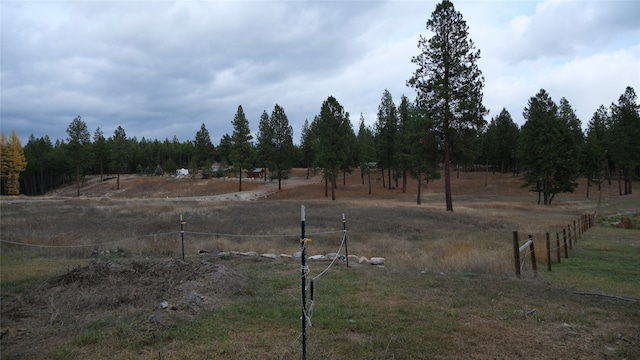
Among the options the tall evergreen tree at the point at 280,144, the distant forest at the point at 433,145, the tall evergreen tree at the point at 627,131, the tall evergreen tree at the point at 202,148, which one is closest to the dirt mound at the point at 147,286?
the distant forest at the point at 433,145

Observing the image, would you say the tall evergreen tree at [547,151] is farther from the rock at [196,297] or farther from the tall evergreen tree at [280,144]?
the rock at [196,297]

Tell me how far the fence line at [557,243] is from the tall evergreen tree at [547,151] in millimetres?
18725

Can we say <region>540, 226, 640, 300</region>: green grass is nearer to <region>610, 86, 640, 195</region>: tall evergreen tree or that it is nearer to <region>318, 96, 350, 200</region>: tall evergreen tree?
<region>318, 96, 350, 200</region>: tall evergreen tree

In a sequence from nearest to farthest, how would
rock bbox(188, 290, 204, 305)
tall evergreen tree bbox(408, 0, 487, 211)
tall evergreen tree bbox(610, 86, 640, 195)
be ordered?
rock bbox(188, 290, 204, 305)
tall evergreen tree bbox(408, 0, 487, 211)
tall evergreen tree bbox(610, 86, 640, 195)

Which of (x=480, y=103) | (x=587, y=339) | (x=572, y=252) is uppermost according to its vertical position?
(x=480, y=103)

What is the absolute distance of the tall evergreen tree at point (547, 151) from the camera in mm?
46438

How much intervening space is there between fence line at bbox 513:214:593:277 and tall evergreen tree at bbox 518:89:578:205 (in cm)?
1873

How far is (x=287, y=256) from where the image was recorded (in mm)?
13984

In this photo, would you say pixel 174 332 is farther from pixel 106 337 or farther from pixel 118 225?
pixel 118 225

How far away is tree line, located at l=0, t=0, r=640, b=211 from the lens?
32469mm

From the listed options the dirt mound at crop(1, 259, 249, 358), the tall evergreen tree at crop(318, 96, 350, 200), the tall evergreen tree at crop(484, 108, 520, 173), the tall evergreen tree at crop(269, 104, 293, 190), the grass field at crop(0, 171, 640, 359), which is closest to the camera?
the grass field at crop(0, 171, 640, 359)

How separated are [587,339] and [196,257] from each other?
37.6 ft

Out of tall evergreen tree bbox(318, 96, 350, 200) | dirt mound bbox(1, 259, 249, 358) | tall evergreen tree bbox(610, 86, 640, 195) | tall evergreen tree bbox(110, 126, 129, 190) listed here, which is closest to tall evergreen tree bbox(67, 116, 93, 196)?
tall evergreen tree bbox(110, 126, 129, 190)

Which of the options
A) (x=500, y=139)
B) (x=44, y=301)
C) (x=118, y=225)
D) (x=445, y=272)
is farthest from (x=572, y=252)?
(x=500, y=139)
